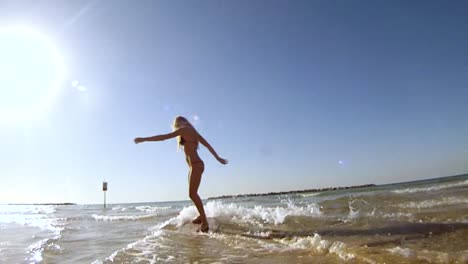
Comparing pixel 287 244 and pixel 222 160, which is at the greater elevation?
pixel 222 160

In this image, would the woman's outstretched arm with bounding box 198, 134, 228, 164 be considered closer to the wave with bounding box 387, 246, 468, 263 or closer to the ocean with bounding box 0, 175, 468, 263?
the ocean with bounding box 0, 175, 468, 263

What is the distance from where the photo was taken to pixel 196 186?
22.6 feet

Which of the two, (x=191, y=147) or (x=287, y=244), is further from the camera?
(x=191, y=147)

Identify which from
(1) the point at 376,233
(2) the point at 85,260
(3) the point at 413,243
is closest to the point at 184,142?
(2) the point at 85,260

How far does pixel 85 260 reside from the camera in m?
4.16

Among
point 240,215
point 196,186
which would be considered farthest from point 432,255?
point 240,215

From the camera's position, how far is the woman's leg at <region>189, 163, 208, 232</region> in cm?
671

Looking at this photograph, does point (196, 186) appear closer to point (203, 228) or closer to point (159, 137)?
point (203, 228)

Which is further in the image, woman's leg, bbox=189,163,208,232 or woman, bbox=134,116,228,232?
woman, bbox=134,116,228,232

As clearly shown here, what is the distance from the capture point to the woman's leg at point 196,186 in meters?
6.71

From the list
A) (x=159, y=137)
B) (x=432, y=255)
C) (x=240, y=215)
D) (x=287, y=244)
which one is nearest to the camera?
(x=432, y=255)

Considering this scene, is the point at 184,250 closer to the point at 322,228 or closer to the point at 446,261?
the point at 322,228

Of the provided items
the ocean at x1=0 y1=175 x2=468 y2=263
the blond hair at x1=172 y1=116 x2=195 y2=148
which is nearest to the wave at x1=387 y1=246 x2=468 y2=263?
the ocean at x1=0 y1=175 x2=468 y2=263

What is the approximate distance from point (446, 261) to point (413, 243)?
1086 mm
